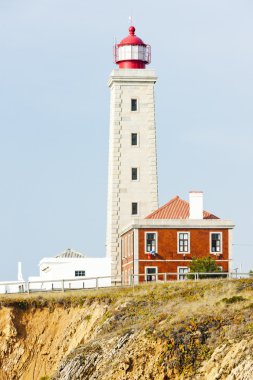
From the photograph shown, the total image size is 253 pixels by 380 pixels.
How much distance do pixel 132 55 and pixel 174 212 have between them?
11929 millimetres

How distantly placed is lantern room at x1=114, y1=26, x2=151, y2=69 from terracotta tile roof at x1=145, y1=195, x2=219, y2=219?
1018 cm

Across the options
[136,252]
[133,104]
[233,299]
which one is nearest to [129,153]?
[133,104]

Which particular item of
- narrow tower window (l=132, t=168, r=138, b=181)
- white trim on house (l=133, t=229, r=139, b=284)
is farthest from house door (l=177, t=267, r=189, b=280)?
narrow tower window (l=132, t=168, r=138, b=181)

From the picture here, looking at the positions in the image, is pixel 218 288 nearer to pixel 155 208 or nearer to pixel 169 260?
pixel 169 260

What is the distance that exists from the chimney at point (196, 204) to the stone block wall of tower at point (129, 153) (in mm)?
4488

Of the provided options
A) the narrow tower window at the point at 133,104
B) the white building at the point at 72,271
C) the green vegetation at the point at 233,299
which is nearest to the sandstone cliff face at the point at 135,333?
the green vegetation at the point at 233,299

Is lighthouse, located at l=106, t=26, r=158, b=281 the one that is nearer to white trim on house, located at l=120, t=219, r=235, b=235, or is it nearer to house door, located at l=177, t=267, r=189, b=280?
white trim on house, located at l=120, t=219, r=235, b=235

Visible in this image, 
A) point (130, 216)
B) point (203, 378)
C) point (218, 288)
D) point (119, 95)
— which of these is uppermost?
point (119, 95)

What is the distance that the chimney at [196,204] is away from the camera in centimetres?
7631

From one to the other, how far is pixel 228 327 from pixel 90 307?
16.5 m

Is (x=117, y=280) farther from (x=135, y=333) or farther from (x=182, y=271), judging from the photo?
(x=135, y=333)

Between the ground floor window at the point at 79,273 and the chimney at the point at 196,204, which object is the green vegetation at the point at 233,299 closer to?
the chimney at the point at 196,204

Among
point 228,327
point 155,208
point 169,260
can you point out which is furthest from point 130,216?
point 228,327

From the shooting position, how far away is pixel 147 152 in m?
81.8
